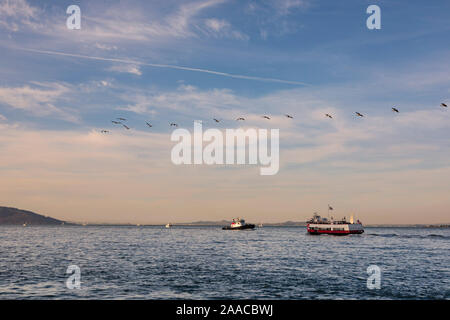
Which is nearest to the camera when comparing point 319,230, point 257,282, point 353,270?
point 257,282

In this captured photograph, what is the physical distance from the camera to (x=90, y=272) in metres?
49.2

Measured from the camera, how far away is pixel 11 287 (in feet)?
122
